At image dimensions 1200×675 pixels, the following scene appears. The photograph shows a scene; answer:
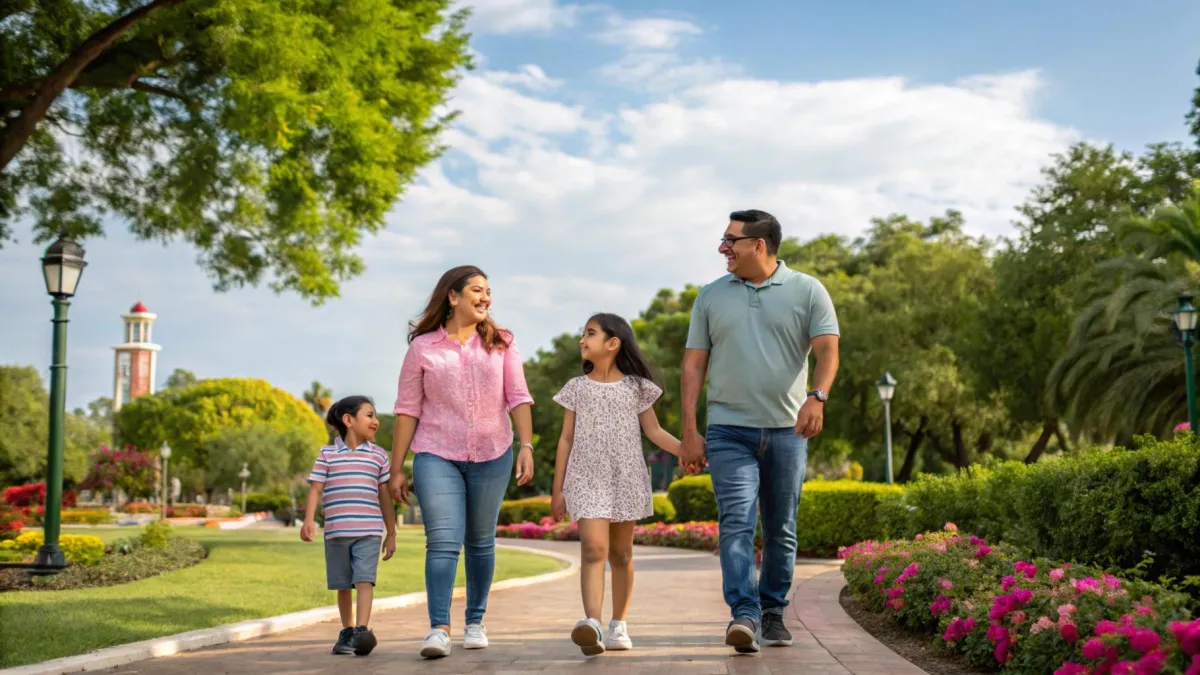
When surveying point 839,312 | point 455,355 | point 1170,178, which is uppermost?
point 1170,178

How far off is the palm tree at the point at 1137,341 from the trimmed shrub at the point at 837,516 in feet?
28.2

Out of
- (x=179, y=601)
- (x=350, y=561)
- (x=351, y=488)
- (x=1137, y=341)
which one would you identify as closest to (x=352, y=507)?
(x=351, y=488)

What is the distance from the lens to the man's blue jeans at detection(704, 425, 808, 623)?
18.6 ft

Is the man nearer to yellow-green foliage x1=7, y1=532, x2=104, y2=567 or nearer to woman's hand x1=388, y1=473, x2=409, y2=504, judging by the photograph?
woman's hand x1=388, y1=473, x2=409, y2=504

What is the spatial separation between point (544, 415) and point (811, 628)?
157 feet

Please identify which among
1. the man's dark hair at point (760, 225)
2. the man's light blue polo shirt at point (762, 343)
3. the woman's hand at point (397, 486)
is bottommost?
the woman's hand at point (397, 486)

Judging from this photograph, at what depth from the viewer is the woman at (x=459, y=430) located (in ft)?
19.7

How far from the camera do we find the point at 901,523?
12.3 m

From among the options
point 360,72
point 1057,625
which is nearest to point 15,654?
point 1057,625

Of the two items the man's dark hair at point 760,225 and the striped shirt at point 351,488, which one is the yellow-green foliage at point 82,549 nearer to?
the striped shirt at point 351,488

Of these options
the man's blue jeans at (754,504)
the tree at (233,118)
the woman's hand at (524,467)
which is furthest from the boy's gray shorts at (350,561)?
the tree at (233,118)

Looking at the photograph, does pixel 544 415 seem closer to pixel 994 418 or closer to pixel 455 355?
pixel 994 418

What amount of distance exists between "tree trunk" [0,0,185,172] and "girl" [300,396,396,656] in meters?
10.1

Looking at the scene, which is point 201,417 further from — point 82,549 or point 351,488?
point 351,488
